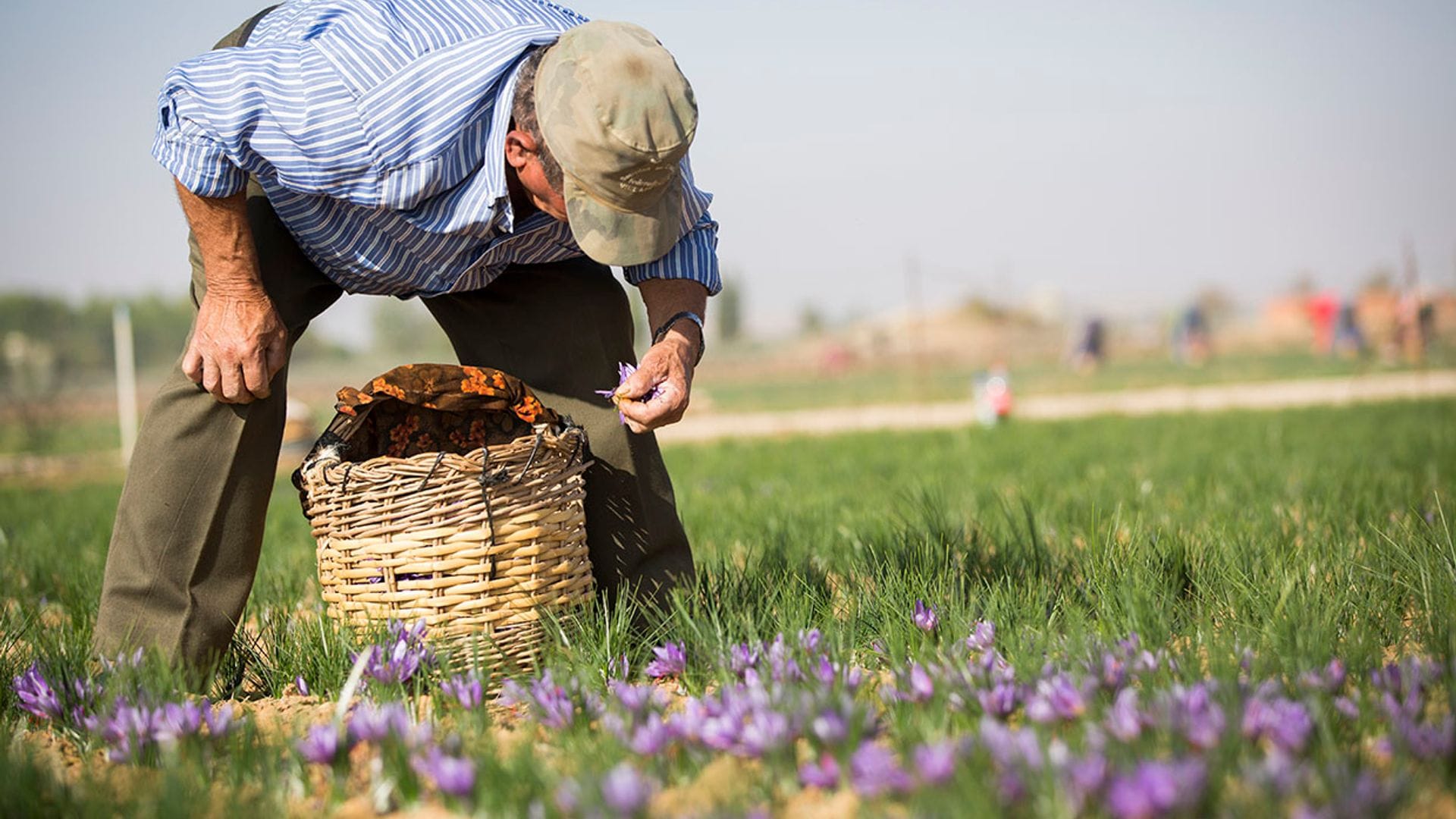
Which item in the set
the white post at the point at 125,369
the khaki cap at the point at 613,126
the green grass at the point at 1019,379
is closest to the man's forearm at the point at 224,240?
the khaki cap at the point at 613,126

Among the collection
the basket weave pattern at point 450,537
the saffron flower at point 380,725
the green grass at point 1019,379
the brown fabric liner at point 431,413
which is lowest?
the green grass at point 1019,379

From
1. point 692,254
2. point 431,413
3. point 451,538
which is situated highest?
point 692,254

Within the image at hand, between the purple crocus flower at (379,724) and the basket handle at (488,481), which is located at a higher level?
the basket handle at (488,481)

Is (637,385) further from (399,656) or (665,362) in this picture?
(399,656)

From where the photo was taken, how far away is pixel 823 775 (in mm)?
1888

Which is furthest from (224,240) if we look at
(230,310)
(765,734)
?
(765,734)

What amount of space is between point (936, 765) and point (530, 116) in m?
1.57

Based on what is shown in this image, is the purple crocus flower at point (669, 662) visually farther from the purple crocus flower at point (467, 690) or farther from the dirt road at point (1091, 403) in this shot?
the dirt road at point (1091, 403)

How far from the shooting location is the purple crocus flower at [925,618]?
2664mm

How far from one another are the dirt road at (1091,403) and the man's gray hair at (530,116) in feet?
36.0

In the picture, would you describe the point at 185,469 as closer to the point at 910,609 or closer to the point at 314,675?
the point at 314,675

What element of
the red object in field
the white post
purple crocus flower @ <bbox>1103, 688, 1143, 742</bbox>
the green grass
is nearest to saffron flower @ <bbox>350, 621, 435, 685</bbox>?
purple crocus flower @ <bbox>1103, 688, 1143, 742</bbox>

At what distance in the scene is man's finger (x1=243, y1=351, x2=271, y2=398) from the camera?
9.02 ft

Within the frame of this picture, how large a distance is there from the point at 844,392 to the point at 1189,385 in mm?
6921
